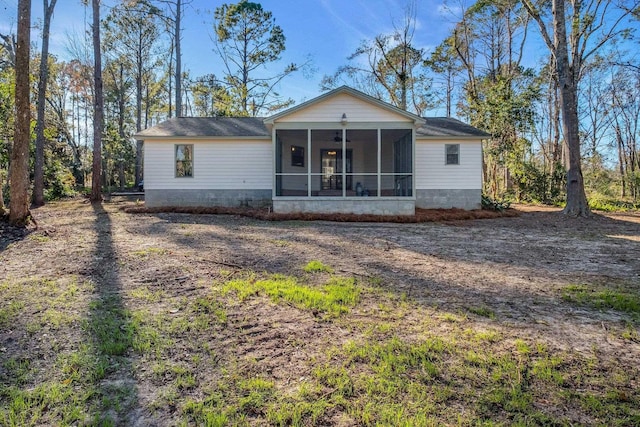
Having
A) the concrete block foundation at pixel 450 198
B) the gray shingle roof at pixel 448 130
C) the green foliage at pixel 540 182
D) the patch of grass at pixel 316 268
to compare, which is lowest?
the patch of grass at pixel 316 268

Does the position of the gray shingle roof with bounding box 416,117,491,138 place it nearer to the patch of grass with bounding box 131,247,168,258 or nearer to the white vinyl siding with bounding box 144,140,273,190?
the white vinyl siding with bounding box 144,140,273,190

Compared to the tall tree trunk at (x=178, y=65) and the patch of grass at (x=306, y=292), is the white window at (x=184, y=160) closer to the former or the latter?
the tall tree trunk at (x=178, y=65)

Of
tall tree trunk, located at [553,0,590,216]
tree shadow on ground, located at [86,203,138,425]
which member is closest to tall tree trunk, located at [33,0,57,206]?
tree shadow on ground, located at [86,203,138,425]

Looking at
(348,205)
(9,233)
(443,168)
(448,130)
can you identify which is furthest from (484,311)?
(448,130)

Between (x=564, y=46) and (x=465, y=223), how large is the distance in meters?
6.93

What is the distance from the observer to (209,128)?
550 inches

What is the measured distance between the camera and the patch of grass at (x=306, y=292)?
3.60 m

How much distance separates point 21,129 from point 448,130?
519 inches

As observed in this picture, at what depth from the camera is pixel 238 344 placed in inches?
110

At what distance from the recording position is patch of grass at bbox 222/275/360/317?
360 cm

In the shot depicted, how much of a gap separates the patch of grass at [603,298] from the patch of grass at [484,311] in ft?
3.46

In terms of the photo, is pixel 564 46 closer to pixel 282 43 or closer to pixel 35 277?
pixel 35 277

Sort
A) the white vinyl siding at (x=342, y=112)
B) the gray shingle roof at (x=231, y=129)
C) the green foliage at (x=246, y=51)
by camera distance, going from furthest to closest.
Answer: the green foliage at (x=246, y=51) < the gray shingle roof at (x=231, y=129) < the white vinyl siding at (x=342, y=112)

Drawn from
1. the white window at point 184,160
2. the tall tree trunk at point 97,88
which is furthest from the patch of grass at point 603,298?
the tall tree trunk at point 97,88
